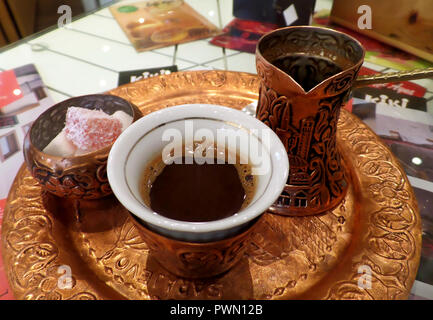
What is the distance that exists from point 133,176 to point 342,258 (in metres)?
0.49

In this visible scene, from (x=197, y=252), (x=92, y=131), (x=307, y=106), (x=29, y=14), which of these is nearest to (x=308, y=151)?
(x=307, y=106)

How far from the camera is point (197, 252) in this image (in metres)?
0.58

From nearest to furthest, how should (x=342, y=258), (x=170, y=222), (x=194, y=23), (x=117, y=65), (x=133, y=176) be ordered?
(x=170, y=222) < (x=133, y=176) < (x=342, y=258) < (x=117, y=65) < (x=194, y=23)

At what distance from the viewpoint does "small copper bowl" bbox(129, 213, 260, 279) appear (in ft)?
1.85

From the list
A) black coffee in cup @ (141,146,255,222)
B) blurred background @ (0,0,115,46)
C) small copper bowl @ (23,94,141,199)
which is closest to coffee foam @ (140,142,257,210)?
black coffee in cup @ (141,146,255,222)

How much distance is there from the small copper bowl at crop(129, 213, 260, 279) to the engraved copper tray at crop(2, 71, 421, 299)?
6cm

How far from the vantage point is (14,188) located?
0.88 meters

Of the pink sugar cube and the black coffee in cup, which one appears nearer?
the black coffee in cup

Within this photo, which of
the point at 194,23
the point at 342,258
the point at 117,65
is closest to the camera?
the point at 342,258

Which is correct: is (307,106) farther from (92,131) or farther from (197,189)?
(92,131)

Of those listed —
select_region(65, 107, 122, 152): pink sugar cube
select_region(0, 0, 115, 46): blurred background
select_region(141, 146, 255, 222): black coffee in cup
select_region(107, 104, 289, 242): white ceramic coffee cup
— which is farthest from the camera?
select_region(0, 0, 115, 46): blurred background

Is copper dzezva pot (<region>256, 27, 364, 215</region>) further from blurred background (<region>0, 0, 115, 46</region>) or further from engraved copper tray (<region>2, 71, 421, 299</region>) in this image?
blurred background (<region>0, 0, 115, 46</region>)

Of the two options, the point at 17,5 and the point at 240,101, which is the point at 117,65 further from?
the point at 17,5
